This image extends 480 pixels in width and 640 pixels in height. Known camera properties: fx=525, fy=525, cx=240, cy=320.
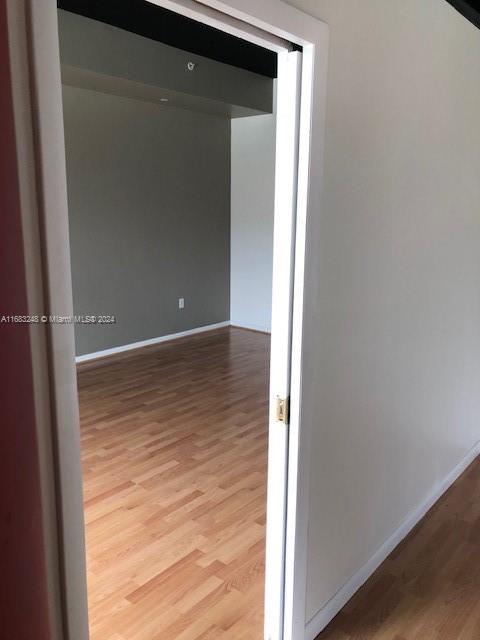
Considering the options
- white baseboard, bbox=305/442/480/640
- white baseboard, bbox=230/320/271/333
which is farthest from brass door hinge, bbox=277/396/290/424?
white baseboard, bbox=230/320/271/333

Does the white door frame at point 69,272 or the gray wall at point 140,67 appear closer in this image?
the white door frame at point 69,272

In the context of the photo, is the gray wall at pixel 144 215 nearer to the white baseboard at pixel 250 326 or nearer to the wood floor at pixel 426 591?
the white baseboard at pixel 250 326

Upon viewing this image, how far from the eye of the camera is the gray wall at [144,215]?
4.76 metres

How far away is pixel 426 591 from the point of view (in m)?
2.07

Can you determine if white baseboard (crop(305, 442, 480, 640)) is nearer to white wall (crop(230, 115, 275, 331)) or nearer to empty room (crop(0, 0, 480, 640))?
empty room (crop(0, 0, 480, 640))

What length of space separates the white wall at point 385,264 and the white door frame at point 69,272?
0.06 metres

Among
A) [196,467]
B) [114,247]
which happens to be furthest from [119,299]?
[196,467]

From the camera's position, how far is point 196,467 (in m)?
3.03

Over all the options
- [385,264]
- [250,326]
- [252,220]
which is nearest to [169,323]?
[250,326]

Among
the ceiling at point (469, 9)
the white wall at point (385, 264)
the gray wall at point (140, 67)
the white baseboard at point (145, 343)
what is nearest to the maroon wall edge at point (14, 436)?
the white wall at point (385, 264)

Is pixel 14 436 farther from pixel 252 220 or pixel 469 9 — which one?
pixel 252 220

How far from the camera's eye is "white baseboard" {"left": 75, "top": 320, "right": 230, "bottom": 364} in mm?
4996

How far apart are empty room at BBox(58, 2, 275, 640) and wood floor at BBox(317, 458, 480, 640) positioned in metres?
0.40

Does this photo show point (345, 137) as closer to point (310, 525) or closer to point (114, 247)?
point (310, 525)
